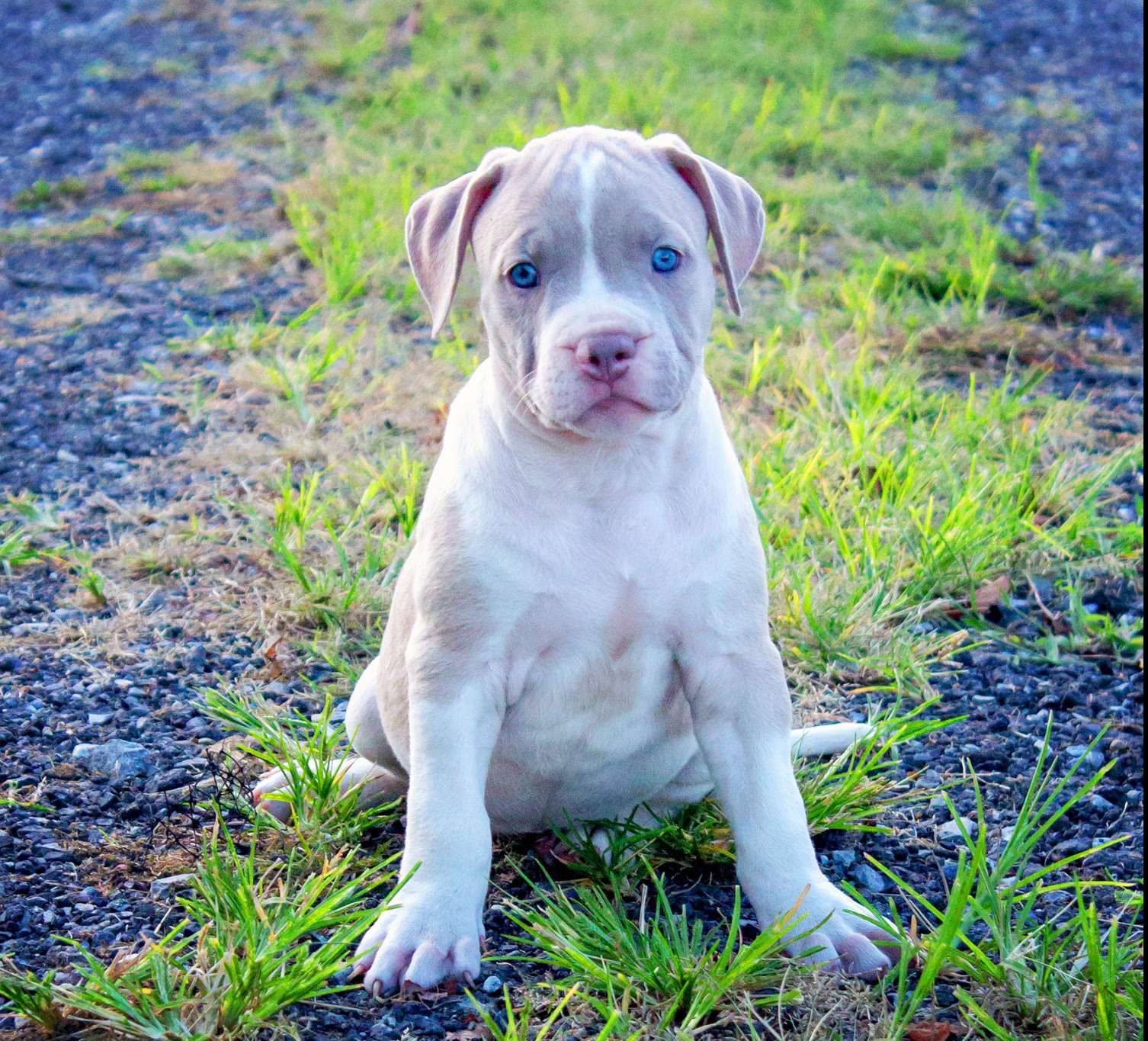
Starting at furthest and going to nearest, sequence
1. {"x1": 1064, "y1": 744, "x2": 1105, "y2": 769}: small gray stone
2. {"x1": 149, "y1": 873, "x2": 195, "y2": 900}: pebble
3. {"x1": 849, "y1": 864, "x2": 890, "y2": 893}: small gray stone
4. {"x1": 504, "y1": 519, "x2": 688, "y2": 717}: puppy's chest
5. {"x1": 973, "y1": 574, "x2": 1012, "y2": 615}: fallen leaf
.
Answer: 1. {"x1": 973, "y1": 574, "x2": 1012, "y2": 615}: fallen leaf
2. {"x1": 1064, "y1": 744, "x2": 1105, "y2": 769}: small gray stone
3. {"x1": 849, "y1": 864, "x2": 890, "y2": 893}: small gray stone
4. {"x1": 149, "y1": 873, "x2": 195, "y2": 900}: pebble
5. {"x1": 504, "y1": 519, "x2": 688, "y2": 717}: puppy's chest

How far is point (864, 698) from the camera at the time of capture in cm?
377

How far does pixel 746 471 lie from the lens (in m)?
4.60

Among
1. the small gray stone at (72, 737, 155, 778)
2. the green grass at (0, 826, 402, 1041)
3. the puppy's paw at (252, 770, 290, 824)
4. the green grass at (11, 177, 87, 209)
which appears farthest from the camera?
the green grass at (11, 177, 87, 209)

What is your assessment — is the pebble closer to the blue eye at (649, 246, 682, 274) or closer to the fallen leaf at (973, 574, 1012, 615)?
the blue eye at (649, 246, 682, 274)

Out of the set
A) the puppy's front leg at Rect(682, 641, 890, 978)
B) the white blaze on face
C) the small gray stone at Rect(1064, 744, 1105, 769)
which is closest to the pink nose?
the white blaze on face

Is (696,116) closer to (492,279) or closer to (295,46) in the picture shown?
(295,46)

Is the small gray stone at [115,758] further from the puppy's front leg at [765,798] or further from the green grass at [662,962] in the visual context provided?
the puppy's front leg at [765,798]

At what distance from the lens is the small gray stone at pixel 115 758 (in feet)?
10.8

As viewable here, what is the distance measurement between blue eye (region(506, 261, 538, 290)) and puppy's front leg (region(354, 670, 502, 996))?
0.81m

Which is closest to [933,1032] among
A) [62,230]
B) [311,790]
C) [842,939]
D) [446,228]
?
[842,939]

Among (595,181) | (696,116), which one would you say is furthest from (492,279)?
(696,116)

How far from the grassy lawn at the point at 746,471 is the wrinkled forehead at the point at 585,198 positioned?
1.25 m

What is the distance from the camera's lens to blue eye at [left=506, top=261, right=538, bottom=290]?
9.20 ft

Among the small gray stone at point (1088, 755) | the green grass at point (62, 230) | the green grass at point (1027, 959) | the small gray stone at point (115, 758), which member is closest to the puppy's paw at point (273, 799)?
the small gray stone at point (115, 758)
